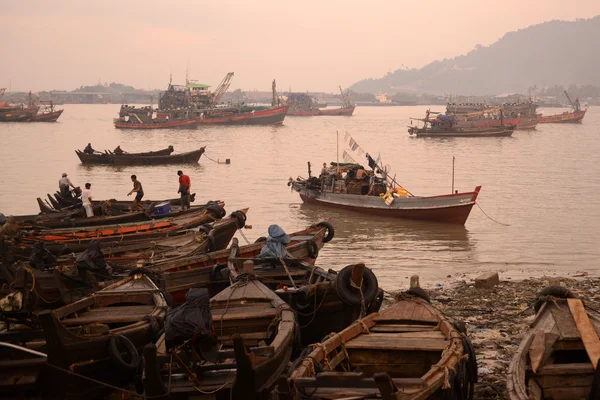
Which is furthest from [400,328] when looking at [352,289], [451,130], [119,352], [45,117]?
[45,117]

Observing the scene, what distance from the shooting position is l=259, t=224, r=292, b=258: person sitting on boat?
563 inches

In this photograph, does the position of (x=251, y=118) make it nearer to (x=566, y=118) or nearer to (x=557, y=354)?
(x=566, y=118)

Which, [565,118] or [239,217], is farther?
[565,118]

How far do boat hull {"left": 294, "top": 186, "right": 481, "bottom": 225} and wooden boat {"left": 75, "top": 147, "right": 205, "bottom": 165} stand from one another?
2188cm

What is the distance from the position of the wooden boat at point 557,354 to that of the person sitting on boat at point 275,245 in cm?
523

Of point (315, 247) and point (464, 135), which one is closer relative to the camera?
point (315, 247)

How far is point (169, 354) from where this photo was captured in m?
8.90

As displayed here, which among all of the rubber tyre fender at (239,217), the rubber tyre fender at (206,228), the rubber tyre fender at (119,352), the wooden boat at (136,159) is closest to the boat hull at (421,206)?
the rubber tyre fender at (239,217)

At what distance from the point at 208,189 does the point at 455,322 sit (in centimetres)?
3096

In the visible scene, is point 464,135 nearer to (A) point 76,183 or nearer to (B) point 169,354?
(A) point 76,183

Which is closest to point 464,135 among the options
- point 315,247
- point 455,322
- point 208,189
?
point 208,189

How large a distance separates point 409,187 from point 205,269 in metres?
28.4

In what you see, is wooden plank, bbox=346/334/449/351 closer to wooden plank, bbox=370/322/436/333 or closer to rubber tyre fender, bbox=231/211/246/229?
wooden plank, bbox=370/322/436/333

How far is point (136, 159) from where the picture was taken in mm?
46844
